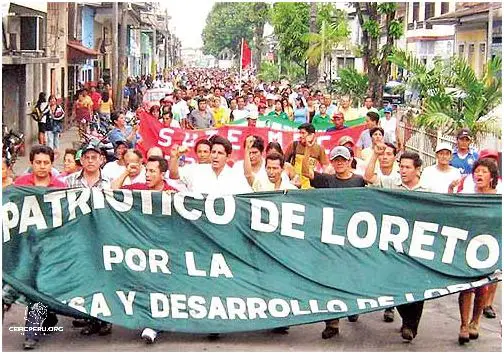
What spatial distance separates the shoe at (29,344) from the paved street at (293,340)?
5 cm

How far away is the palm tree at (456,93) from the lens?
13.8 meters

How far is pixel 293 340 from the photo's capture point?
23.4 ft

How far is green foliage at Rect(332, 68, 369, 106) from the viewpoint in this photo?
2542cm

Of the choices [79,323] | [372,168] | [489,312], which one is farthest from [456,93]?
[79,323]

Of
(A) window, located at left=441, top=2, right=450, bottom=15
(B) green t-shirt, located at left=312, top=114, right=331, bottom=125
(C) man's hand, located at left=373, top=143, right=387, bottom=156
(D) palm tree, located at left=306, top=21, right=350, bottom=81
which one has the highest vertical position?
(A) window, located at left=441, top=2, right=450, bottom=15

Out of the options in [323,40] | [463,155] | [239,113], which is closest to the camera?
[463,155]

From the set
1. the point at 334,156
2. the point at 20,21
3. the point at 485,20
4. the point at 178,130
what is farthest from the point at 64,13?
the point at 334,156

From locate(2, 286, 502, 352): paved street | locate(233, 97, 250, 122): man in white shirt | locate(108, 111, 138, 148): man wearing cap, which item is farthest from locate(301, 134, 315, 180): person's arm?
locate(233, 97, 250, 122): man in white shirt

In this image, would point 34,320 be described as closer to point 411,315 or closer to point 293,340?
point 293,340

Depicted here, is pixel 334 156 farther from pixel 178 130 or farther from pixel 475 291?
pixel 178 130

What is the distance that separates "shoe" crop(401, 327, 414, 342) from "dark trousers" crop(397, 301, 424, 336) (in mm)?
25

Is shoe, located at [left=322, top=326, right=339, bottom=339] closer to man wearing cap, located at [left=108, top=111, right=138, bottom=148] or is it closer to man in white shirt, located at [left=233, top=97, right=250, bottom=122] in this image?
man wearing cap, located at [left=108, top=111, right=138, bottom=148]

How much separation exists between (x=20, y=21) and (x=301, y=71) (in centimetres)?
2655

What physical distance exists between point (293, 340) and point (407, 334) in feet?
2.78
